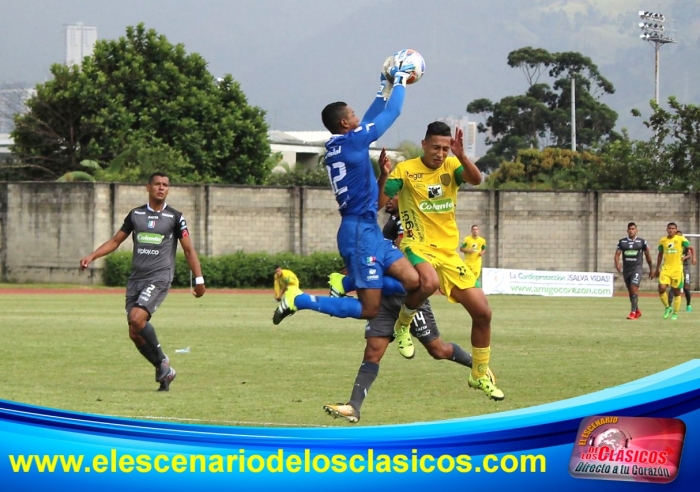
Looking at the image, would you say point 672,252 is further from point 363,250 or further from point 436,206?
point 363,250

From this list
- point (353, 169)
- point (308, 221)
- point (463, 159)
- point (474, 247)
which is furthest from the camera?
point (308, 221)

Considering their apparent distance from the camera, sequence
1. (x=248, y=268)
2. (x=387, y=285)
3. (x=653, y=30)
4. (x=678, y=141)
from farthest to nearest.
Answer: (x=653, y=30) < (x=678, y=141) < (x=248, y=268) < (x=387, y=285)

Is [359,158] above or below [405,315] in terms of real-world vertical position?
above

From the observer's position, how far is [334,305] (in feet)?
29.9

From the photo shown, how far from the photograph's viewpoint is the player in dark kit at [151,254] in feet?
41.0

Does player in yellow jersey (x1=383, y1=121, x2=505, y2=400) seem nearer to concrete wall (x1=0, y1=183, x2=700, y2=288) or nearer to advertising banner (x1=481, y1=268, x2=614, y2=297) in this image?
advertising banner (x1=481, y1=268, x2=614, y2=297)

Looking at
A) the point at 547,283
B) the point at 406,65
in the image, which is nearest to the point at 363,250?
the point at 406,65

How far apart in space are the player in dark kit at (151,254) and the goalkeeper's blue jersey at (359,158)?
3.59 m

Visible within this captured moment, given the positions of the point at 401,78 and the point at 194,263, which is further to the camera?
the point at 194,263

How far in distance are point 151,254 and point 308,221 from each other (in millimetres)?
36121

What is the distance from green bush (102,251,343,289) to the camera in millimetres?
46094

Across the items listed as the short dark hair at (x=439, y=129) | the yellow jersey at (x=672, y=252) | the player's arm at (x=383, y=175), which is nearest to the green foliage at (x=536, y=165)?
the yellow jersey at (x=672, y=252)

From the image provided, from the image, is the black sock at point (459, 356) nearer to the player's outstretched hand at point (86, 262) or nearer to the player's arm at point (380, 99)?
the player's arm at point (380, 99)

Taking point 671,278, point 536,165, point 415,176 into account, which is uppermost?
point 536,165
